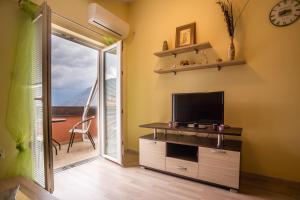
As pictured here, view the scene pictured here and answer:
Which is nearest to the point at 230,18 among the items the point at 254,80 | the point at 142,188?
the point at 254,80

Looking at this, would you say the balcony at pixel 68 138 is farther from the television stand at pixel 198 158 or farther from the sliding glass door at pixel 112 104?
the television stand at pixel 198 158

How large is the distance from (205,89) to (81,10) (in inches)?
87.9

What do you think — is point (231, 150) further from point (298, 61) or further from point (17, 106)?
point (17, 106)

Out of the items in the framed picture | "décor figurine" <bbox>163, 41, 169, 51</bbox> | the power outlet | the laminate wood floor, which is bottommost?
the laminate wood floor

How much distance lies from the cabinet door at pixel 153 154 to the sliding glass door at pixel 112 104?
363 mm

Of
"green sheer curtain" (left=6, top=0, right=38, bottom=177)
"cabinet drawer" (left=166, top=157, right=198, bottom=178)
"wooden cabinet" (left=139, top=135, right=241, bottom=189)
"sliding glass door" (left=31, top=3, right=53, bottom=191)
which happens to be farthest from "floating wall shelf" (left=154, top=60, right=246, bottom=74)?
"green sheer curtain" (left=6, top=0, right=38, bottom=177)

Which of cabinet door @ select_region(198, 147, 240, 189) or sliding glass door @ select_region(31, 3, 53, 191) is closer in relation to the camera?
sliding glass door @ select_region(31, 3, 53, 191)

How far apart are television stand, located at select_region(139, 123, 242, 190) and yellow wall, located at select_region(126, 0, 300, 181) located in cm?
34

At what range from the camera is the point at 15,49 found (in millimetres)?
2016

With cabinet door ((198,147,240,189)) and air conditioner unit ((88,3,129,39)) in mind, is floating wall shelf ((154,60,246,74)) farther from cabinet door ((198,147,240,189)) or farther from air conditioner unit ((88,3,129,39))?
cabinet door ((198,147,240,189))

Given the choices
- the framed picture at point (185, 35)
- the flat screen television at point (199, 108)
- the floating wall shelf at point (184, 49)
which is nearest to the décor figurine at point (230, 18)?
the floating wall shelf at point (184, 49)

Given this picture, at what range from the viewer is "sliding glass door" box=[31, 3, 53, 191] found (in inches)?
70.9

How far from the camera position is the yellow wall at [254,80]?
6.84 ft

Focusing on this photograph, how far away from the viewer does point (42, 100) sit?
183 centimetres
